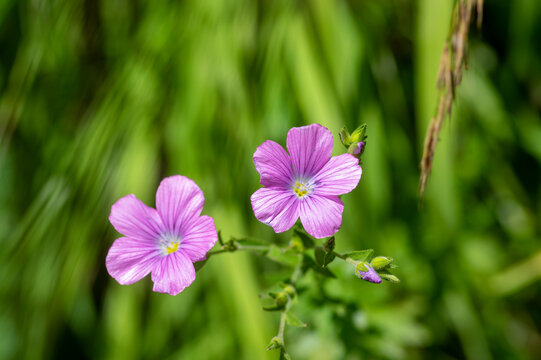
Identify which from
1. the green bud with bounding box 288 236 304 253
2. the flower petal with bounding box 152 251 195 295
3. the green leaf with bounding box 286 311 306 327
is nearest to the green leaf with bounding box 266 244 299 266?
the green bud with bounding box 288 236 304 253

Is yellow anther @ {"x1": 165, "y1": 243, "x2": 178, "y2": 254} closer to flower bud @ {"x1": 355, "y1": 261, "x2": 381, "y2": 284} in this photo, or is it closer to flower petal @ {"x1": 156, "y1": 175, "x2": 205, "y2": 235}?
flower petal @ {"x1": 156, "y1": 175, "x2": 205, "y2": 235}

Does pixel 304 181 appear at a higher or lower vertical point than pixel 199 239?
A: higher

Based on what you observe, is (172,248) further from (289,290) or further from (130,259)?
(289,290)

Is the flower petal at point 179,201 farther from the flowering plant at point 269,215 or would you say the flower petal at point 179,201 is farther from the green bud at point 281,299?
the green bud at point 281,299

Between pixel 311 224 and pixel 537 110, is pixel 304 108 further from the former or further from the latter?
pixel 537 110

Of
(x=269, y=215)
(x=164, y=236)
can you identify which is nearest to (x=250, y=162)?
(x=164, y=236)

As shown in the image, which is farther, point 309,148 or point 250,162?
point 250,162

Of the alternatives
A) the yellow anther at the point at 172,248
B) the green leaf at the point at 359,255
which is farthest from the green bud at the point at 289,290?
the yellow anther at the point at 172,248
